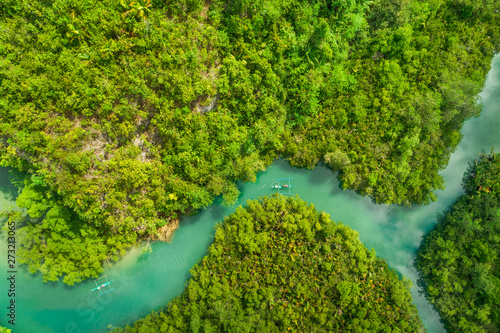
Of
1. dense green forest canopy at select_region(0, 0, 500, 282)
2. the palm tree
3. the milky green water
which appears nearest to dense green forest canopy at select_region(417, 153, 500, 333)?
the milky green water

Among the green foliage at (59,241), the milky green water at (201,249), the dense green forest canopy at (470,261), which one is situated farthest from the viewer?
the milky green water at (201,249)

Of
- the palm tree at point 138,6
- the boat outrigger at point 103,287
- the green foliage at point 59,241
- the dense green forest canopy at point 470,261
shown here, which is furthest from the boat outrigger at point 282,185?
the boat outrigger at point 103,287

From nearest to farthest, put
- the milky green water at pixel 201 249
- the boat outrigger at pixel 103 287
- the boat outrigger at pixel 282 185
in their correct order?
the milky green water at pixel 201 249
the boat outrigger at pixel 103 287
the boat outrigger at pixel 282 185

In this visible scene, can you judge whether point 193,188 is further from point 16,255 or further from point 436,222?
point 436,222

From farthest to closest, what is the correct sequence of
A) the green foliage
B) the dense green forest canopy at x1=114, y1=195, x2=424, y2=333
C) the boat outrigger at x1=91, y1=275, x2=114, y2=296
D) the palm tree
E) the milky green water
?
the boat outrigger at x1=91, y1=275, x2=114, y2=296 → the milky green water → the dense green forest canopy at x1=114, y1=195, x2=424, y2=333 → the green foliage → the palm tree

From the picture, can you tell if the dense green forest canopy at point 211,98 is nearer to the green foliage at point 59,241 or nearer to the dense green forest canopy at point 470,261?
the green foliage at point 59,241

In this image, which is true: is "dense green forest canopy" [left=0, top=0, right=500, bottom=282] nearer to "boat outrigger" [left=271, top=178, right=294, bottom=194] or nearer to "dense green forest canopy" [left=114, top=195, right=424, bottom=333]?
"boat outrigger" [left=271, top=178, right=294, bottom=194]
